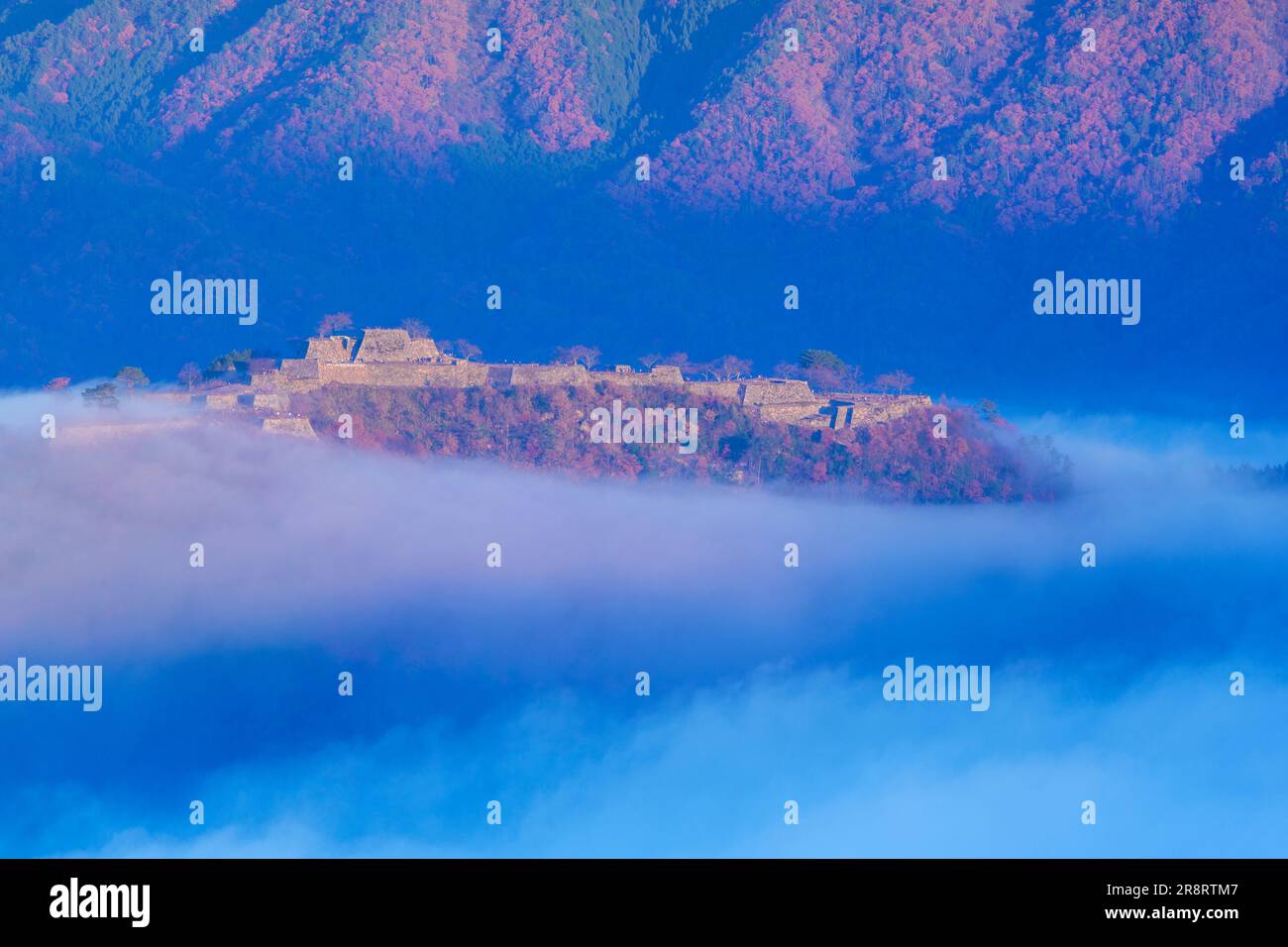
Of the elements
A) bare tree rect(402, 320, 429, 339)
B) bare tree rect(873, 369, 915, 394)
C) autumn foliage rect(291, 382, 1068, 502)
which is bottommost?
autumn foliage rect(291, 382, 1068, 502)

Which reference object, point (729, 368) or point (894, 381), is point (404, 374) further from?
point (894, 381)

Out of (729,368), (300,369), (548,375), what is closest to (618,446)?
(548,375)

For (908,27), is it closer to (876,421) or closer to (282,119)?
(282,119)

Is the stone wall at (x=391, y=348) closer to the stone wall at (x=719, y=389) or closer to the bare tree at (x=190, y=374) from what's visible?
the bare tree at (x=190, y=374)

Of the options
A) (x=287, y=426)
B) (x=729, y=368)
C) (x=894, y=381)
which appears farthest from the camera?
(x=894, y=381)

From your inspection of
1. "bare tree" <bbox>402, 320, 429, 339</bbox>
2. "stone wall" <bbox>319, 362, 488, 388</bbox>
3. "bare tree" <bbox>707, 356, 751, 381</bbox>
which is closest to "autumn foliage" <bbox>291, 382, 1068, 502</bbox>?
"stone wall" <bbox>319, 362, 488, 388</bbox>

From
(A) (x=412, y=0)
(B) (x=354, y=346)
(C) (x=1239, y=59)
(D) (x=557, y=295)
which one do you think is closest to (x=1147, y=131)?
(C) (x=1239, y=59)

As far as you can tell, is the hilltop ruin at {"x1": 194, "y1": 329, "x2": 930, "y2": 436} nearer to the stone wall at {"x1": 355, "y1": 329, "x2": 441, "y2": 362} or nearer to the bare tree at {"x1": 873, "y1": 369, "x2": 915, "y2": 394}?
the stone wall at {"x1": 355, "y1": 329, "x2": 441, "y2": 362}

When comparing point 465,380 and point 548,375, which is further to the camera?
point 548,375
